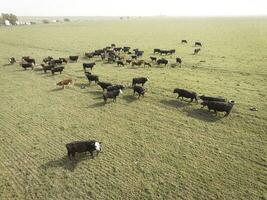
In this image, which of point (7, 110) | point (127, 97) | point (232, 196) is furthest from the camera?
point (127, 97)

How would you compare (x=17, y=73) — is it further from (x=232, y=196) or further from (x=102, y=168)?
(x=232, y=196)

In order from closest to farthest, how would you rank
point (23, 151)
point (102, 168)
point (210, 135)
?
point (102, 168)
point (23, 151)
point (210, 135)

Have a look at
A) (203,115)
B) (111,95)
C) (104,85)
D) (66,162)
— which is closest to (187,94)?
(203,115)

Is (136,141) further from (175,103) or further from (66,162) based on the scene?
(175,103)

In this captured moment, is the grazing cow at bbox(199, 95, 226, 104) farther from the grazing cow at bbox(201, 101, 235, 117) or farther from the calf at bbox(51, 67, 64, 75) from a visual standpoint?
the calf at bbox(51, 67, 64, 75)

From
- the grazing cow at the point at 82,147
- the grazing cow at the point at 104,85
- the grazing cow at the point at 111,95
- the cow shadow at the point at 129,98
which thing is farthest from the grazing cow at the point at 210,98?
the grazing cow at the point at 82,147

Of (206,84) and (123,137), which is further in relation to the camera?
(206,84)

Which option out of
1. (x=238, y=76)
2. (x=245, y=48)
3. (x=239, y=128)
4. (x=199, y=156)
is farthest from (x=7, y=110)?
(x=245, y=48)
